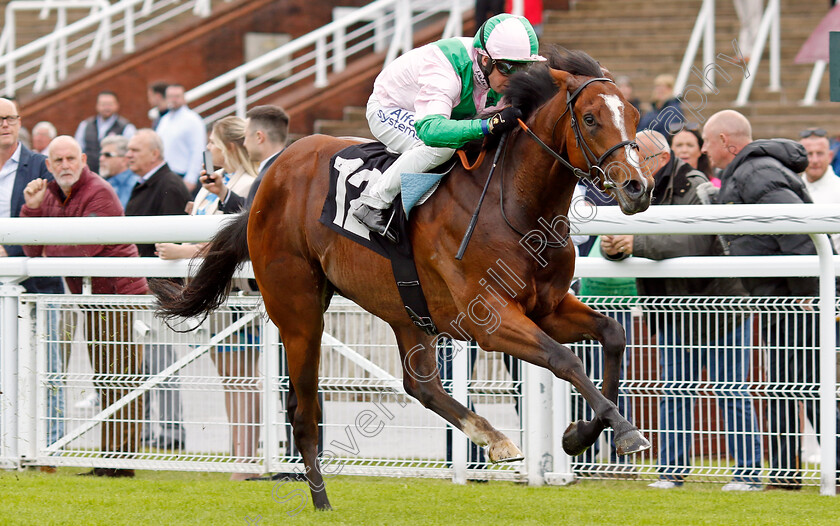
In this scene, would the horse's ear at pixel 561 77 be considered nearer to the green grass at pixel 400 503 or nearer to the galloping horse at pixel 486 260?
the galloping horse at pixel 486 260

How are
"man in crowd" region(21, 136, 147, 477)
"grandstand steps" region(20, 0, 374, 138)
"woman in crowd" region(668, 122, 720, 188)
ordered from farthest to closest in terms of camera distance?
"grandstand steps" region(20, 0, 374, 138)
"woman in crowd" region(668, 122, 720, 188)
"man in crowd" region(21, 136, 147, 477)

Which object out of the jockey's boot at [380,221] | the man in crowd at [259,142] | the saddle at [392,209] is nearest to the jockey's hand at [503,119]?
the saddle at [392,209]

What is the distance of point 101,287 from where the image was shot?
6.33 m

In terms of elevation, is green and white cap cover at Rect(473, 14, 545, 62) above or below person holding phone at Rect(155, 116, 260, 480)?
above

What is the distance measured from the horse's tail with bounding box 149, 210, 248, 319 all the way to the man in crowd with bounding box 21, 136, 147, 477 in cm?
48

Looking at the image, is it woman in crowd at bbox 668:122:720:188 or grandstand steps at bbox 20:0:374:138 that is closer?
woman in crowd at bbox 668:122:720:188

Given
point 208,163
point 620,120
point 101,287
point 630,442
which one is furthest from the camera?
point 208,163

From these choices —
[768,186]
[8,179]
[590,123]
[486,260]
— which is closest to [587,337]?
[486,260]

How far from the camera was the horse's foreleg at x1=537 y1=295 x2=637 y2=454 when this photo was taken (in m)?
4.44

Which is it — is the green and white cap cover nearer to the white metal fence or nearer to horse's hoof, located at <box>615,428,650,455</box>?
the white metal fence

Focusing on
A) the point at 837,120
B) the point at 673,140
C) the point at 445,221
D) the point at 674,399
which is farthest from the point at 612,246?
the point at 837,120

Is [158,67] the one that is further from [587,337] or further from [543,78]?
[587,337]

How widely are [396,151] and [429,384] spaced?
1.00m

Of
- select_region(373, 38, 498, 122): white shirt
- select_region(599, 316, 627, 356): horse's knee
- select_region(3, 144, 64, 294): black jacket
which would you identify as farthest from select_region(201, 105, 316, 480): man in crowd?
select_region(599, 316, 627, 356): horse's knee
